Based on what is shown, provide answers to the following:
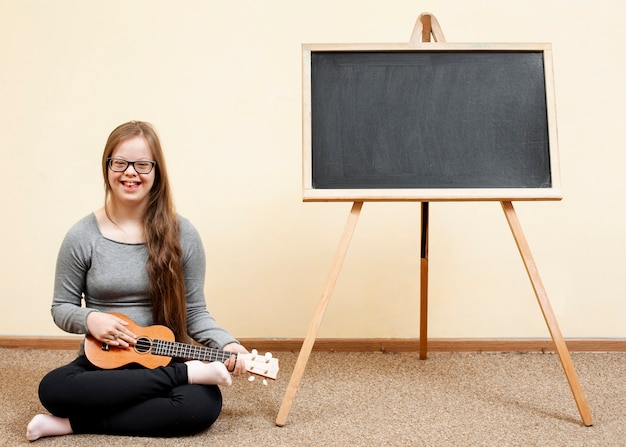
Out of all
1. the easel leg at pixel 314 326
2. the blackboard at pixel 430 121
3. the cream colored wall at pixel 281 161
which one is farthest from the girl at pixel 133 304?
the cream colored wall at pixel 281 161

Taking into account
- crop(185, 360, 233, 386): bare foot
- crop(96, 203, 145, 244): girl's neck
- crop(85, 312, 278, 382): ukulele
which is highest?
crop(96, 203, 145, 244): girl's neck

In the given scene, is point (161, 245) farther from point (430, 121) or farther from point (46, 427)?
point (430, 121)

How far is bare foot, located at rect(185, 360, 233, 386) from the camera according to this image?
151cm

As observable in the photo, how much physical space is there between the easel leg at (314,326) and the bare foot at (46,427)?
50 centimetres

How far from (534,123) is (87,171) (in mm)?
1530

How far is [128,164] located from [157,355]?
0.48 meters

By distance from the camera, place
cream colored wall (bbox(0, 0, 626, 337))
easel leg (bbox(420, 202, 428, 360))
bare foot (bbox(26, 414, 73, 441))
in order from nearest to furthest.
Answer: bare foot (bbox(26, 414, 73, 441)), easel leg (bbox(420, 202, 428, 360)), cream colored wall (bbox(0, 0, 626, 337))

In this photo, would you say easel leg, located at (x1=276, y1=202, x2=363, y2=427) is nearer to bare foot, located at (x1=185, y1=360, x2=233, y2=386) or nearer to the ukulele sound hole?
bare foot, located at (x1=185, y1=360, x2=233, y2=386)

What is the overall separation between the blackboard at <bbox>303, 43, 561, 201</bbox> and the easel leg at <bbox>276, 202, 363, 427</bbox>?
113mm

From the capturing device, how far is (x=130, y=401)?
1487 millimetres

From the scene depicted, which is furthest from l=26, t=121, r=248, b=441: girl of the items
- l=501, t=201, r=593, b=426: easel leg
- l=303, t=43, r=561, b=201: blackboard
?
l=501, t=201, r=593, b=426: easel leg

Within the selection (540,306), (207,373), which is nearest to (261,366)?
(207,373)

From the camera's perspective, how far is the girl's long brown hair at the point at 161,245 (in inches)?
63.8

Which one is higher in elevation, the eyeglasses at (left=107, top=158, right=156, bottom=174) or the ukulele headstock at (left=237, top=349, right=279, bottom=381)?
the eyeglasses at (left=107, top=158, right=156, bottom=174)
